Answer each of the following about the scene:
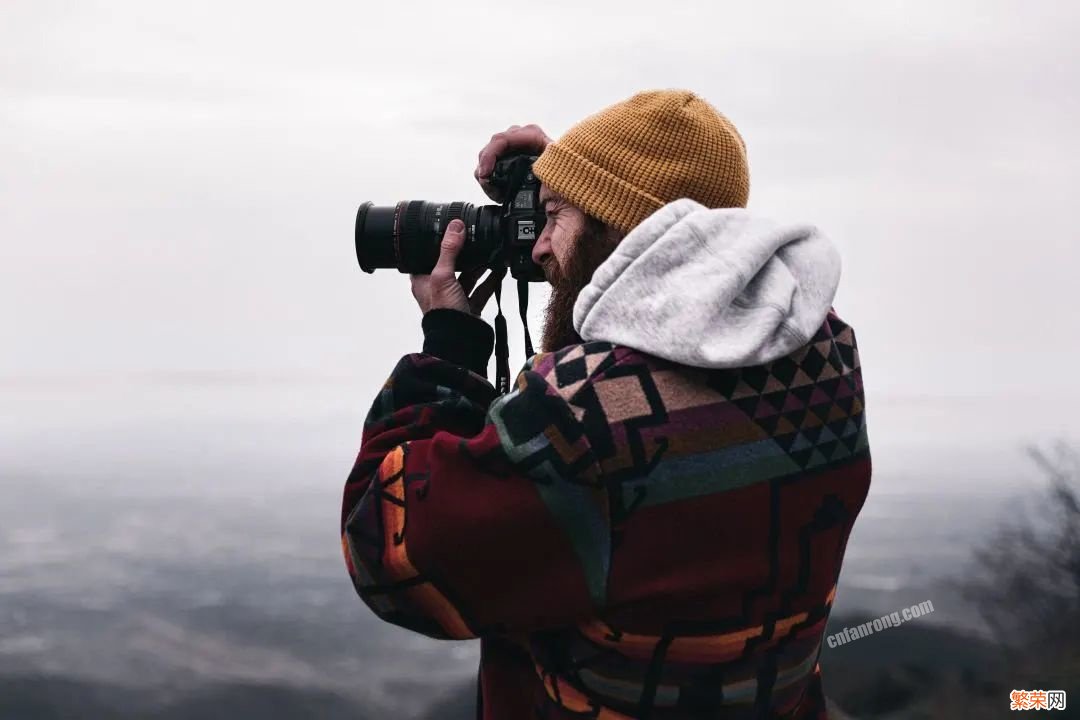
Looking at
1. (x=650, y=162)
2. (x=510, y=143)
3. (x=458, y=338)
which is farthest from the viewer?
(x=510, y=143)

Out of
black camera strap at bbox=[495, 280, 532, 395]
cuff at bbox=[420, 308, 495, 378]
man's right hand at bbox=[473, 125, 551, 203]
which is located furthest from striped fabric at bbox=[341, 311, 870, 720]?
man's right hand at bbox=[473, 125, 551, 203]

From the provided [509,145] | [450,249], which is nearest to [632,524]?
[450,249]

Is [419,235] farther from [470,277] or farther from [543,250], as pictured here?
[543,250]

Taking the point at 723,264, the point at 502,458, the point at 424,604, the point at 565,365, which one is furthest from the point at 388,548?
the point at 723,264

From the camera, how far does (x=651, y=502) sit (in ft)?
4.20

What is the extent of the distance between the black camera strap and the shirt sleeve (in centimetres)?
30

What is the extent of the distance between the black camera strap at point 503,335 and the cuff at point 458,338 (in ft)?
0.27

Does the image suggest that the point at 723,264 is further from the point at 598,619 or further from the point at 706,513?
the point at 598,619

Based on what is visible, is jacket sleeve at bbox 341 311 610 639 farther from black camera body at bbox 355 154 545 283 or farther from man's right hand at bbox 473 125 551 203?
man's right hand at bbox 473 125 551 203

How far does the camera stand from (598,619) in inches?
52.9

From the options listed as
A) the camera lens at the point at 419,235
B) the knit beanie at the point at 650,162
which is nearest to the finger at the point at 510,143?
the camera lens at the point at 419,235

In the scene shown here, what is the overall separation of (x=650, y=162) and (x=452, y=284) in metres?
0.40

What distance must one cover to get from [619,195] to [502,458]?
16.9 inches

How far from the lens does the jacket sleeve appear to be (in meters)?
1.27
